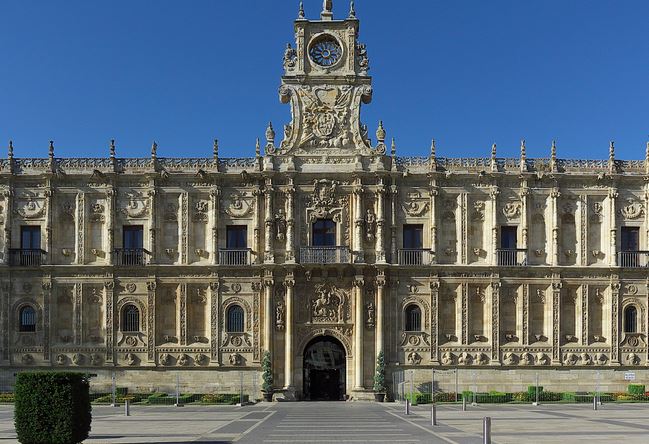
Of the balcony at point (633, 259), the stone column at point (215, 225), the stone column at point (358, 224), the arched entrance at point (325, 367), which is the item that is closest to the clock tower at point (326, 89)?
the stone column at point (358, 224)

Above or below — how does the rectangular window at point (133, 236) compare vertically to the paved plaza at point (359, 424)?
above

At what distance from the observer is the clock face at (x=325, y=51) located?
64000 mm

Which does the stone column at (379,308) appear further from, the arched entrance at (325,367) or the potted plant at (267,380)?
the potted plant at (267,380)

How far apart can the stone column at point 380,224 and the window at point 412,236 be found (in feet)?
7.42

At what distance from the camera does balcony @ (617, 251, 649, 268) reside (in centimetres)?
6253

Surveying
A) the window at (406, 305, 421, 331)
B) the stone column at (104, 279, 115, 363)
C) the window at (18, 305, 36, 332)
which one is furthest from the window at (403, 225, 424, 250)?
the window at (18, 305, 36, 332)

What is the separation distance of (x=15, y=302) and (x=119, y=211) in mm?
10112

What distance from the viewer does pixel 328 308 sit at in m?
61.5

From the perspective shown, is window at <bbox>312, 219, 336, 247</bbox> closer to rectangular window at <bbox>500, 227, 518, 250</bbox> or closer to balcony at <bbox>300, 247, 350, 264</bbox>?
balcony at <bbox>300, 247, 350, 264</bbox>

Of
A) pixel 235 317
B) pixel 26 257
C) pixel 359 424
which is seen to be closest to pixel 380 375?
pixel 235 317

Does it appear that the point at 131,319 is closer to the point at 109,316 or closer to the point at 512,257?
the point at 109,316

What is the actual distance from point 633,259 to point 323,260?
23296 millimetres

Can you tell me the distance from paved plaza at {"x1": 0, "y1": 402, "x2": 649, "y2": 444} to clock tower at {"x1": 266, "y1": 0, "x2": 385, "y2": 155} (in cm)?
2031

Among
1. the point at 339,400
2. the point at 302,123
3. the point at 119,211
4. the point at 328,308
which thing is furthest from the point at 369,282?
the point at 119,211
